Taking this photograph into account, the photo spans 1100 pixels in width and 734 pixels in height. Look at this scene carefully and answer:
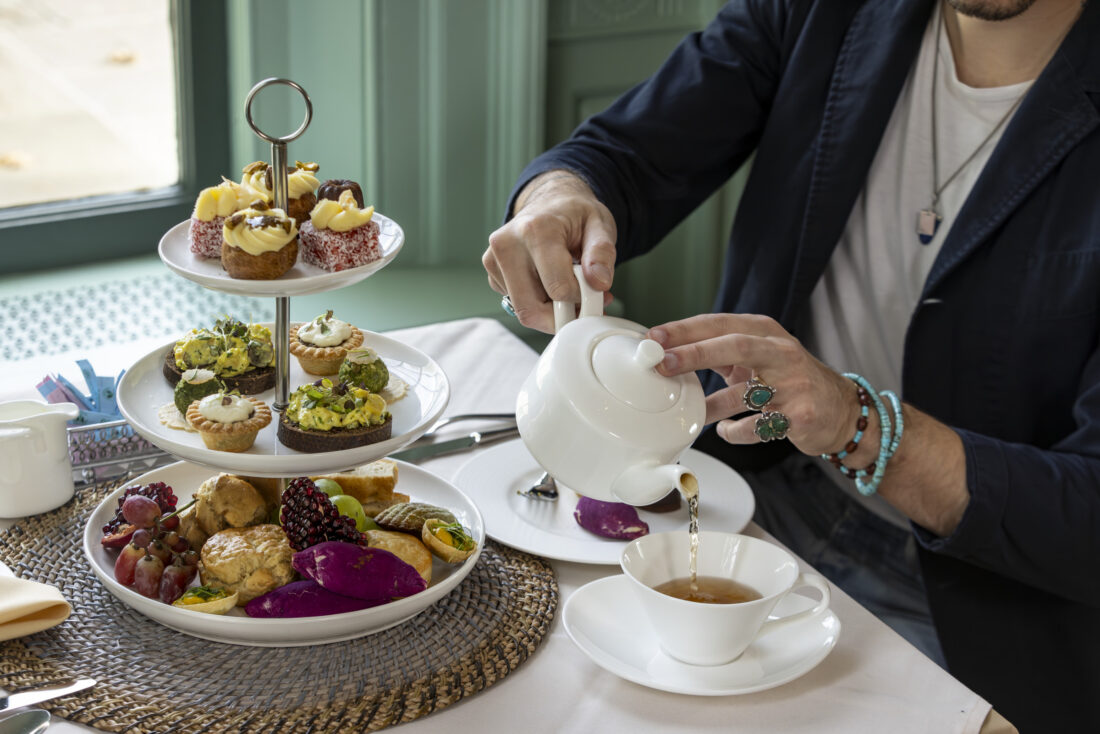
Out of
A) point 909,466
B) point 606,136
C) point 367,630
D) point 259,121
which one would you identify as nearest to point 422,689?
point 367,630

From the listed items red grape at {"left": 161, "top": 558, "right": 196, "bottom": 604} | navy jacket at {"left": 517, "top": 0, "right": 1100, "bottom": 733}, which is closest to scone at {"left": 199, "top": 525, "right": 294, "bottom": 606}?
red grape at {"left": 161, "top": 558, "right": 196, "bottom": 604}

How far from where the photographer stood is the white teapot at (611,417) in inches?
31.4

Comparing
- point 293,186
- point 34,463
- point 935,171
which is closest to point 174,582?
point 34,463

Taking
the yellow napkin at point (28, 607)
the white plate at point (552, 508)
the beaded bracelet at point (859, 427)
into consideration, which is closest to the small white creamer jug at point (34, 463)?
the yellow napkin at point (28, 607)

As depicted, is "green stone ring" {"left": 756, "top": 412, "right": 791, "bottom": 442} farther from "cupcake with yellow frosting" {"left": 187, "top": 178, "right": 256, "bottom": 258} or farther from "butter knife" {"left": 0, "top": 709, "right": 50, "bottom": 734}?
"butter knife" {"left": 0, "top": 709, "right": 50, "bottom": 734}

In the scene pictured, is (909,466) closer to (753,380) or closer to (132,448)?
(753,380)

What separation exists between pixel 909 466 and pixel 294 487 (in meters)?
0.66

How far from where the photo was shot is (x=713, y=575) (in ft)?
2.98

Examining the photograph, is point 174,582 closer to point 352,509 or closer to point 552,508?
point 352,509

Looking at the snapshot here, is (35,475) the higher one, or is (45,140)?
(45,140)

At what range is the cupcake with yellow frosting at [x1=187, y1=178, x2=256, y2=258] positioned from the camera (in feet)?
2.83

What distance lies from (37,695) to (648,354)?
531mm

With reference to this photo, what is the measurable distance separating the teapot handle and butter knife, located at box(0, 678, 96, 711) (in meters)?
0.48

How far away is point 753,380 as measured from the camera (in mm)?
1035
